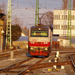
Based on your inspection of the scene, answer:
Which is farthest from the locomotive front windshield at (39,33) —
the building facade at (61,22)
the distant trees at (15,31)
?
the building facade at (61,22)

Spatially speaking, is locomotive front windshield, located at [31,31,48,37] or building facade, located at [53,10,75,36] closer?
locomotive front windshield, located at [31,31,48,37]

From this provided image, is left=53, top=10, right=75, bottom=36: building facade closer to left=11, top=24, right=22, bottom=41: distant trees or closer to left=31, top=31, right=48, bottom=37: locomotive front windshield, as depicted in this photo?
left=11, top=24, right=22, bottom=41: distant trees

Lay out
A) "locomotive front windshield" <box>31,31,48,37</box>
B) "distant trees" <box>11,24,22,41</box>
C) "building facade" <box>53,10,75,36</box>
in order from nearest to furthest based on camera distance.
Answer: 1. "locomotive front windshield" <box>31,31,48,37</box>
2. "distant trees" <box>11,24,22,41</box>
3. "building facade" <box>53,10,75,36</box>

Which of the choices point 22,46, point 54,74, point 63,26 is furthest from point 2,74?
point 63,26

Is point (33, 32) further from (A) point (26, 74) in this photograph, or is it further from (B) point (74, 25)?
(B) point (74, 25)

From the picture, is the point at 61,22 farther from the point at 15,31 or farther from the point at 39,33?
the point at 39,33

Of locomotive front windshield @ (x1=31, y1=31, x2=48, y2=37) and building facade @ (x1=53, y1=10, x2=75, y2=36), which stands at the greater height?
building facade @ (x1=53, y1=10, x2=75, y2=36)

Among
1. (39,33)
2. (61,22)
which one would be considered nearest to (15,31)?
(61,22)

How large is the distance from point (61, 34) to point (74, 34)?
15.3 ft

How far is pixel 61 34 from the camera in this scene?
69.4 m

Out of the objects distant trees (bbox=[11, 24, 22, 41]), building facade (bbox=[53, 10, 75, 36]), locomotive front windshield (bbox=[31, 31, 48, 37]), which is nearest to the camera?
locomotive front windshield (bbox=[31, 31, 48, 37])

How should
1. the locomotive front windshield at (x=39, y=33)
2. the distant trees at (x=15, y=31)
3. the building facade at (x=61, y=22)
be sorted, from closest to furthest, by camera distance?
the locomotive front windshield at (x=39, y=33) < the distant trees at (x=15, y=31) < the building facade at (x=61, y=22)

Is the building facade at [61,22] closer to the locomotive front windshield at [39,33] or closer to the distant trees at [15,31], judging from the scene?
the distant trees at [15,31]

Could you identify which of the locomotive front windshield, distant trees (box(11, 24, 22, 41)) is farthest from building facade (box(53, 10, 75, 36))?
the locomotive front windshield
